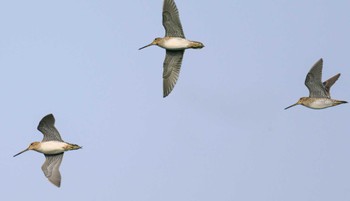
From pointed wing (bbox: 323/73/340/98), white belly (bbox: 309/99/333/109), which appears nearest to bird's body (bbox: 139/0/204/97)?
white belly (bbox: 309/99/333/109)

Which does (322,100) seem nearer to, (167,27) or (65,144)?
(167,27)

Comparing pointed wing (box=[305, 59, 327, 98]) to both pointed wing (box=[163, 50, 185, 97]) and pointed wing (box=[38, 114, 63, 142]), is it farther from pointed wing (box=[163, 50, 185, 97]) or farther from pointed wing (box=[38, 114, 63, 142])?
pointed wing (box=[38, 114, 63, 142])

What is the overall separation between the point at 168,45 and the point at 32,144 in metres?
6.56

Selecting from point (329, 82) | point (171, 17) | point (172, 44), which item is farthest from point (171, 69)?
point (329, 82)

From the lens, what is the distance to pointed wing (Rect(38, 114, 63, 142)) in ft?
102

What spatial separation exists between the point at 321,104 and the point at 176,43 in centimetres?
655

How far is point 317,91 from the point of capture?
3562 centimetres

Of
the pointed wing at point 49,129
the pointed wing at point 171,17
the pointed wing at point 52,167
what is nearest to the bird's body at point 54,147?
the pointed wing at point 49,129

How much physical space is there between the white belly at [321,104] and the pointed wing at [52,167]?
419 inches

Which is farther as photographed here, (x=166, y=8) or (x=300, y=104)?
(x=300, y=104)

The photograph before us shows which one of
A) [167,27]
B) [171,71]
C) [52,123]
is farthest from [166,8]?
[52,123]

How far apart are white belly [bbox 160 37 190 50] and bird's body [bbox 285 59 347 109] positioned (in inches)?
199

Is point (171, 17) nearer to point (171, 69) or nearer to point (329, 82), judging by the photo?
point (171, 69)

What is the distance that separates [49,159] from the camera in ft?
108
